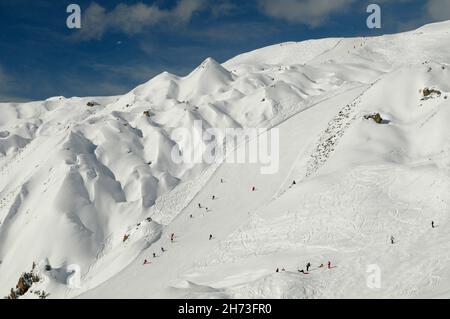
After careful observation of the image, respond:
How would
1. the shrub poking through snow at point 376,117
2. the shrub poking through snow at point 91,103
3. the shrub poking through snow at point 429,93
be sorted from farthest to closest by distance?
1. the shrub poking through snow at point 91,103
2. the shrub poking through snow at point 429,93
3. the shrub poking through snow at point 376,117

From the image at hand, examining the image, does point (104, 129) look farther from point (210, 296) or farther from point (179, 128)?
point (210, 296)

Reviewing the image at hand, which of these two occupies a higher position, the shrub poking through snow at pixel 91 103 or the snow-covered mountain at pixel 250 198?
the shrub poking through snow at pixel 91 103

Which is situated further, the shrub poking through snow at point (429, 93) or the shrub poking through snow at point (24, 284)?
the shrub poking through snow at point (429, 93)

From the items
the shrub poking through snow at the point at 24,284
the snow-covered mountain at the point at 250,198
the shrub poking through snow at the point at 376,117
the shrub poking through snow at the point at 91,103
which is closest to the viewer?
the snow-covered mountain at the point at 250,198

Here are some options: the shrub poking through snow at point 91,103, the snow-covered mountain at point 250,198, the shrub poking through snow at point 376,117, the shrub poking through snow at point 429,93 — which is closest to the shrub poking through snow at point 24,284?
the snow-covered mountain at point 250,198

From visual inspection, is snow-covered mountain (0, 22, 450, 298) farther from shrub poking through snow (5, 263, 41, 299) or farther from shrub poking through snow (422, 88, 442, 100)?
shrub poking through snow (5, 263, 41, 299)

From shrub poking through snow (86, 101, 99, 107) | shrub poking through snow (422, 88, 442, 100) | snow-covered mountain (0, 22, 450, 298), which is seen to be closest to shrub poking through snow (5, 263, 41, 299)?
snow-covered mountain (0, 22, 450, 298)

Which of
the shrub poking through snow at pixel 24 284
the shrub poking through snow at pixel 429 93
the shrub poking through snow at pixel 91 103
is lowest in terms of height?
the shrub poking through snow at pixel 24 284

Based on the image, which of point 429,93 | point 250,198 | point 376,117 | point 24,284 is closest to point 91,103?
point 24,284

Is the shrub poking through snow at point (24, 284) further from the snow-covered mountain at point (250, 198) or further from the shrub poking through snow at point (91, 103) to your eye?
the shrub poking through snow at point (91, 103)
